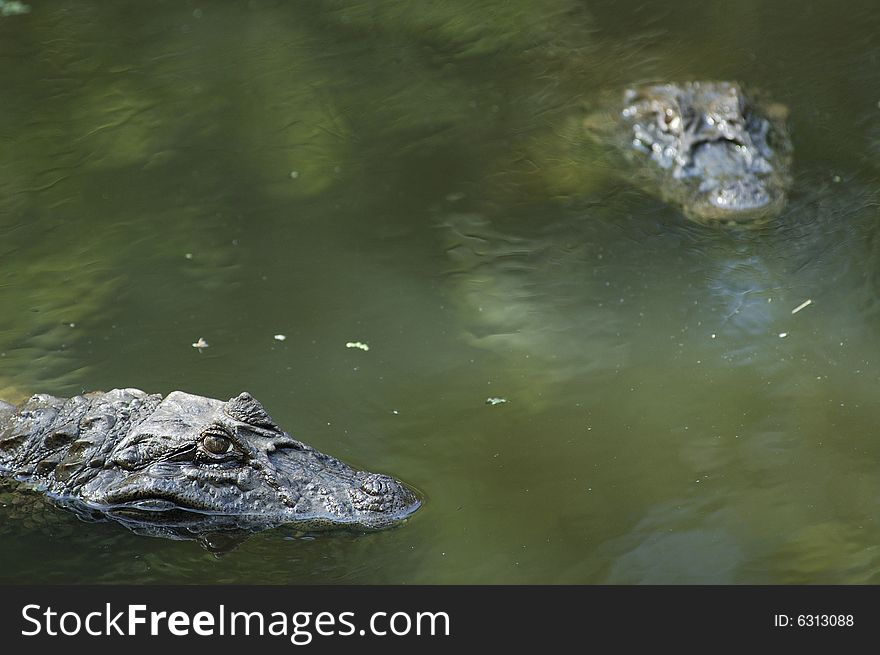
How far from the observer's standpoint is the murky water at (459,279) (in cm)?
500

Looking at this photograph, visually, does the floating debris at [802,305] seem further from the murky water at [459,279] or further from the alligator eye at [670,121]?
the alligator eye at [670,121]

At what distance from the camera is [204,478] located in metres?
5.09

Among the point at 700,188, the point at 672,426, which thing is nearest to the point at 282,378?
the point at 672,426

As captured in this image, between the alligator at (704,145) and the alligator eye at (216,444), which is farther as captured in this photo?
the alligator at (704,145)

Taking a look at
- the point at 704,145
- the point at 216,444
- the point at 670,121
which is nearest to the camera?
the point at 216,444

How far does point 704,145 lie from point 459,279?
2673 mm

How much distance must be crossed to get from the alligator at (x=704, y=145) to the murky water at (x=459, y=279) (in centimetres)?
19

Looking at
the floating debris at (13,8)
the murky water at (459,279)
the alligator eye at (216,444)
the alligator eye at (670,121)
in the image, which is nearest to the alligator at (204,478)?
the alligator eye at (216,444)

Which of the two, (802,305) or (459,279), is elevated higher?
(459,279)

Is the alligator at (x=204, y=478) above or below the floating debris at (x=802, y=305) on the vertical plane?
above

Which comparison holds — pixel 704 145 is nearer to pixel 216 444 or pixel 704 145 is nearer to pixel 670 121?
pixel 670 121

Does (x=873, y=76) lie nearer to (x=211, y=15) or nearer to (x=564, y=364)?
(x=564, y=364)

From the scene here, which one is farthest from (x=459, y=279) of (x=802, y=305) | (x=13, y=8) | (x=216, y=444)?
(x=13, y=8)

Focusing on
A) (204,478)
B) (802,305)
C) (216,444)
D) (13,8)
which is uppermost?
(13,8)
